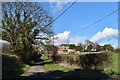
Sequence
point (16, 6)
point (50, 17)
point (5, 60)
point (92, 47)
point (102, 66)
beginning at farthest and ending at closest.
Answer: point (92, 47), point (50, 17), point (16, 6), point (5, 60), point (102, 66)

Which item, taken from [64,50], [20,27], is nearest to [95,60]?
[20,27]

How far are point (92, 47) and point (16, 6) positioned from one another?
52.5 m

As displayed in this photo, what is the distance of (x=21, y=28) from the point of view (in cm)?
4884

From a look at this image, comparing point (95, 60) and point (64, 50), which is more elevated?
point (64, 50)

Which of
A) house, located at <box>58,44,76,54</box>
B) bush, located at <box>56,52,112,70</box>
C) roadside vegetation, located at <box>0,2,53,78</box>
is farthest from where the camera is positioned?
house, located at <box>58,44,76,54</box>

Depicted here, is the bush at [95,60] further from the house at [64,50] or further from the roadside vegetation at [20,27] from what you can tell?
the house at [64,50]

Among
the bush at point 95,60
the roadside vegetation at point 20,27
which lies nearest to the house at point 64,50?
the roadside vegetation at point 20,27

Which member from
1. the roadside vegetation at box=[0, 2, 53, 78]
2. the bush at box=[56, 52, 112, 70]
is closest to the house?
the roadside vegetation at box=[0, 2, 53, 78]

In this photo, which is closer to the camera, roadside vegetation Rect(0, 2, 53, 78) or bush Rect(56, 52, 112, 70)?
bush Rect(56, 52, 112, 70)

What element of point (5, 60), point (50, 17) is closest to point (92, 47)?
point (50, 17)

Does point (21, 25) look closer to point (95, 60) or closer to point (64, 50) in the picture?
point (95, 60)

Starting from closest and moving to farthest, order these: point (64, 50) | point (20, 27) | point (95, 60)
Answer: point (95, 60), point (20, 27), point (64, 50)

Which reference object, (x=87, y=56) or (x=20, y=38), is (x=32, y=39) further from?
(x=87, y=56)

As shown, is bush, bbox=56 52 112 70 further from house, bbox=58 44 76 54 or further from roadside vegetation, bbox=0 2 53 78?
Answer: house, bbox=58 44 76 54
